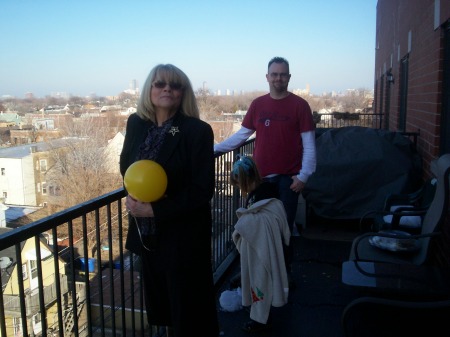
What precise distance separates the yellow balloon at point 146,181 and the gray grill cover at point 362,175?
14.0 feet

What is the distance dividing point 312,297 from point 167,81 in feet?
8.24

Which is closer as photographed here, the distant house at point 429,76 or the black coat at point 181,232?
the black coat at point 181,232

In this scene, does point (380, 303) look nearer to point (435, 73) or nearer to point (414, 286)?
point (414, 286)

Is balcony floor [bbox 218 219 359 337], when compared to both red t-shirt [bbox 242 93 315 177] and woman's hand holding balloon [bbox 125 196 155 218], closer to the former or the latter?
red t-shirt [bbox 242 93 315 177]

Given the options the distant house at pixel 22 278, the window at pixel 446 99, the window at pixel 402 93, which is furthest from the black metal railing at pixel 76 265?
the window at pixel 402 93

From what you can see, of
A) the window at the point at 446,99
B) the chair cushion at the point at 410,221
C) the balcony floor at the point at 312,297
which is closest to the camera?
the balcony floor at the point at 312,297

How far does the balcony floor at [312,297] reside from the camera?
3.21m

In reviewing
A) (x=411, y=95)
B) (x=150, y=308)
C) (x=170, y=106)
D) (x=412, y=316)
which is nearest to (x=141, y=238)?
(x=150, y=308)

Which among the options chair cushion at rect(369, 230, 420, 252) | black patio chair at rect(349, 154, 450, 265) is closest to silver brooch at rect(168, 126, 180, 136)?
black patio chair at rect(349, 154, 450, 265)

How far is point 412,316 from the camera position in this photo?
277cm

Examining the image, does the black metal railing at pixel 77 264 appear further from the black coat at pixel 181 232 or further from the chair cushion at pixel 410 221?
the chair cushion at pixel 410 221

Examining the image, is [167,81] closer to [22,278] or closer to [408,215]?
[22,278]

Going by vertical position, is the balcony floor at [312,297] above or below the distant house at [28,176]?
above

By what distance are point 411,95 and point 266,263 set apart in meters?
4.89
